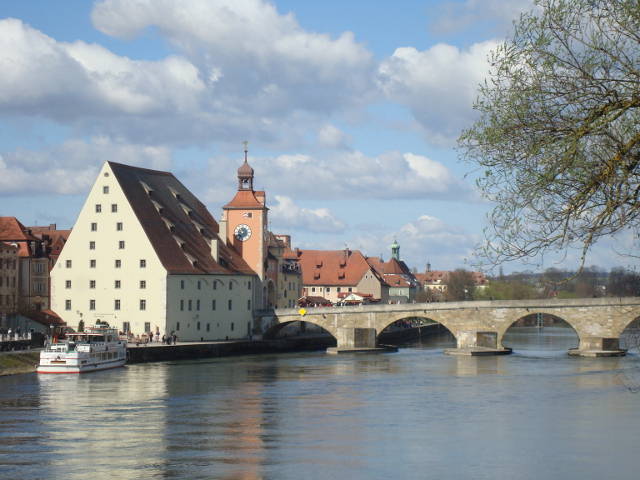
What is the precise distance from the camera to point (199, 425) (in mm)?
28375

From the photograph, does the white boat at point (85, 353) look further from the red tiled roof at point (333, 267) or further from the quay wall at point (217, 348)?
the red tiled roof at point (333, 267)

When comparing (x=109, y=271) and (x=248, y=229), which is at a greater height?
(x=248, y=229)

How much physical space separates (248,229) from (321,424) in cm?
4396

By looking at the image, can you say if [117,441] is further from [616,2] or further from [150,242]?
[150,242]

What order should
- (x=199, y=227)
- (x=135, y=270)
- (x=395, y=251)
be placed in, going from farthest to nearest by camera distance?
(x=395, y=251) → (x=199, y=227) → (x=135, y=270)

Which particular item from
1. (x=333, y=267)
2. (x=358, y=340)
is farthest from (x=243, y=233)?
(x=333, y=267)

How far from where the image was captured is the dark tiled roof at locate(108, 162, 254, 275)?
204 ft

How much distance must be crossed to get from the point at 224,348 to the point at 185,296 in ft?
15.7

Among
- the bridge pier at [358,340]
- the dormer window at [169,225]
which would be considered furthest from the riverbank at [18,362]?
the bridge pier at [358,340]

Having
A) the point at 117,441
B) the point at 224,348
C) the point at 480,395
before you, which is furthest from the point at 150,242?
the point at 117,441

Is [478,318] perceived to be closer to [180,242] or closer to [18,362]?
[180,242]

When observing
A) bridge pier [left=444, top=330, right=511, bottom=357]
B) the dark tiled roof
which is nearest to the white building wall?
the dark tiled roof

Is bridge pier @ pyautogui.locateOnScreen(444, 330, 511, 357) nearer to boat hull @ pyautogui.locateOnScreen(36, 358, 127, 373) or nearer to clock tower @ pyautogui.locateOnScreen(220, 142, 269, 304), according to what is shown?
clock tower @ pyautogui.locateOnScreen(220, 142, 269, 304)

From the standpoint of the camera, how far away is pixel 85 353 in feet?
156
